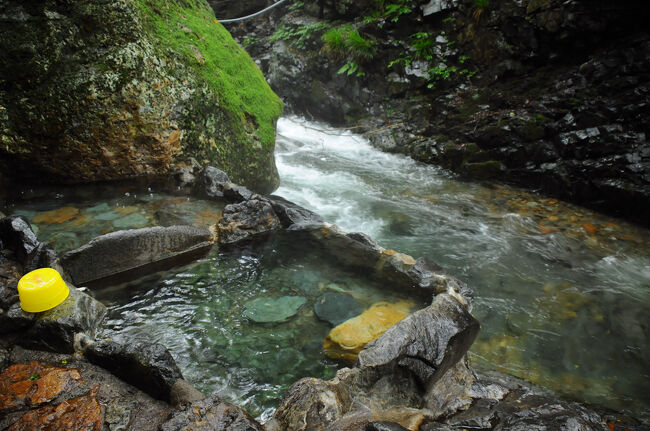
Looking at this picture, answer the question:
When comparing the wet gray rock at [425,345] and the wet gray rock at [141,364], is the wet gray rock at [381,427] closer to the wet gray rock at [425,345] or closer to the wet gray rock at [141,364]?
the wet gray rock at [425,345]

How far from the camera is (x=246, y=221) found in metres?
3.71

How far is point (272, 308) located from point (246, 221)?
1235mm

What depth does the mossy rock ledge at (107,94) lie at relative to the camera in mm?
3295

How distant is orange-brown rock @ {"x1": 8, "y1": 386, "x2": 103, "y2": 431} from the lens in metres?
1.58

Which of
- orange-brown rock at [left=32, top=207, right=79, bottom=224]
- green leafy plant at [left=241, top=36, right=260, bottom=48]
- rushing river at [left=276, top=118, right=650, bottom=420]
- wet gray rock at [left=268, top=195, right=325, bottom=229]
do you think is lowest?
rushing river at [left=276, top=118, right=650, bottom=420]

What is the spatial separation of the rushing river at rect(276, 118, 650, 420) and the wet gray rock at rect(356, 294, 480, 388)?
0.72 metres

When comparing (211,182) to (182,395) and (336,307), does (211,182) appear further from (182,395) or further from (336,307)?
(182,395)

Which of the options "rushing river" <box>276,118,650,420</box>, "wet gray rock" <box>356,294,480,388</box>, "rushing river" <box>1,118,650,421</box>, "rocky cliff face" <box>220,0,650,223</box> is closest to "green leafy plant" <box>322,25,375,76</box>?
"rocky cliff face" <box>220,0,650,223</box>

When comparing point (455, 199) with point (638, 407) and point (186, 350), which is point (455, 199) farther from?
point (186, 350)

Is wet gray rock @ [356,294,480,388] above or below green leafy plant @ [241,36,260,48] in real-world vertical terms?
below

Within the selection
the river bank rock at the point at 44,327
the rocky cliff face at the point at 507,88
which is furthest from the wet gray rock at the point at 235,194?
the rocky cliff face at the point at 507,88

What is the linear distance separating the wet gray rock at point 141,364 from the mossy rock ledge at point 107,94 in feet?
8.63

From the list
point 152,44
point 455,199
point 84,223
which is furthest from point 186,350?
point 455,199

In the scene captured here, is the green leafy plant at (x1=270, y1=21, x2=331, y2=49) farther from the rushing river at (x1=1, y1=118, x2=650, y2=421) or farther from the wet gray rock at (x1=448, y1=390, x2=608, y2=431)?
the wet gray rock at (x1=448, y1=390, x2=608, y2=431)
